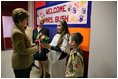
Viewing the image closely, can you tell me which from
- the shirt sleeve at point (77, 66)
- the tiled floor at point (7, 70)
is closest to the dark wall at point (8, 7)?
the tiled floor at point (7, 70)

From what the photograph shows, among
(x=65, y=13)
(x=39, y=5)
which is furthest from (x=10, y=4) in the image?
(x=65, y=13)

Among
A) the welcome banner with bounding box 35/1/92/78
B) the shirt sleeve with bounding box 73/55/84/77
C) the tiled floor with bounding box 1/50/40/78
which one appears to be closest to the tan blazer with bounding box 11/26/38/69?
the shirt sleeve with bounding box 73/55/84/77

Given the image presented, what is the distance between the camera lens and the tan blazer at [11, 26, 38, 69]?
1315mm

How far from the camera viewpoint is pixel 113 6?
1.27 meters

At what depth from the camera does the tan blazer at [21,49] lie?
1315 mm

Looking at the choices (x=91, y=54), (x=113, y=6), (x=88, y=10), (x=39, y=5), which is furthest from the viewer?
(x=39, y=5)

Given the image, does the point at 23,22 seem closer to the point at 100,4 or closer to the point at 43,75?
the point at 100,4

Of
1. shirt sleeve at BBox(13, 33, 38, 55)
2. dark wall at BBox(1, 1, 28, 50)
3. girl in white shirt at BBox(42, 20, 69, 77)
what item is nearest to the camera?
shirt sleeve at BBox(13, 33, 38, 55)

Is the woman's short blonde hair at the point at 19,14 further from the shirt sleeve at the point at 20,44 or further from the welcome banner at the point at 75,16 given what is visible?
the welcome banner at the point at 75,16

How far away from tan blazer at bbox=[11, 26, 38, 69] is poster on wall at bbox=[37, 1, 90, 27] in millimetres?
910

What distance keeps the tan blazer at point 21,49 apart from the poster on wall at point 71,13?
910mm

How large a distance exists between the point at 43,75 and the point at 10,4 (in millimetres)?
2733

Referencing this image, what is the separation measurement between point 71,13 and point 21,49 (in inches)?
45.3

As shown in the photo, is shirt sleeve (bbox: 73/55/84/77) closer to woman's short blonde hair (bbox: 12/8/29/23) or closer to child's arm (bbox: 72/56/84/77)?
child's arm (bbox: 72/56/84/77)
